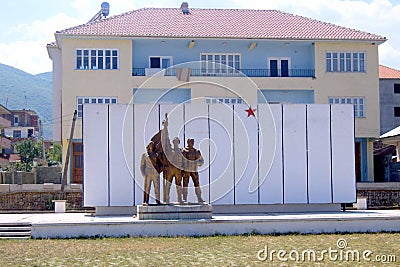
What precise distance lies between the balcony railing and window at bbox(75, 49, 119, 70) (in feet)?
5.31

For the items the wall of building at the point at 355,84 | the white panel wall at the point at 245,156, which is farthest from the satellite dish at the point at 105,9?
the white panel wall at the point at 245,156

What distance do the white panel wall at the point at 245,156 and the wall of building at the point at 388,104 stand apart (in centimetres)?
3367

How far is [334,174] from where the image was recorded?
28031 millimetres

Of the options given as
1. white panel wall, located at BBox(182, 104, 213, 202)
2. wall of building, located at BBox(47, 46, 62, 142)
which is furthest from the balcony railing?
white panel wall, located at BBox(182, 104, 213, 202)

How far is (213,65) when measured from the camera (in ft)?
147

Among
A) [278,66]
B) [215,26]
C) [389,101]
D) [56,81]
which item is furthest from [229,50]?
[389,101]

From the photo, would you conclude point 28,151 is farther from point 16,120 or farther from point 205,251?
point 205,251

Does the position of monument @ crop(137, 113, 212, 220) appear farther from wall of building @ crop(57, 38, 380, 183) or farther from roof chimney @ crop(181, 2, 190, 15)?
roof chimney @ crop(181, 2, 190, 15)

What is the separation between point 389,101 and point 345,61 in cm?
1652

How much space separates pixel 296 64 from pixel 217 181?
67.9ft

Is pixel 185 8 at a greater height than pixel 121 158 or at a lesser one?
greater

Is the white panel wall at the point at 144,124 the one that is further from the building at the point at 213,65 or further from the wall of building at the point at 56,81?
the wall of building at the point at 56,81

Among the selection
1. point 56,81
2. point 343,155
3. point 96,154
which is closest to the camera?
point 96,154

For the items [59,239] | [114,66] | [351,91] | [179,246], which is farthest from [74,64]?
[179,246]
